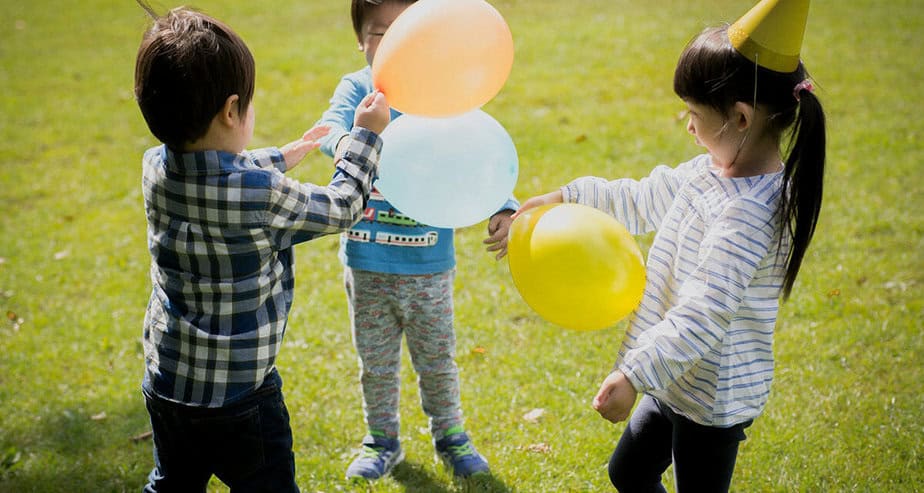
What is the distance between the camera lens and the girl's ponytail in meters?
1.98

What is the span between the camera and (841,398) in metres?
3.46

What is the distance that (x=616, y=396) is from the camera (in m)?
1.93

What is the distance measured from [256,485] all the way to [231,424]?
193 millimetres

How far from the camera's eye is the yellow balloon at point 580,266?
2053 millimetres

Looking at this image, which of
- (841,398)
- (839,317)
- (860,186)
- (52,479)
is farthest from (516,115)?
(52,479)

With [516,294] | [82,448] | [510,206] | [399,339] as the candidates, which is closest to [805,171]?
[510,206]

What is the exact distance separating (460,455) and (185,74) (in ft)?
5.98

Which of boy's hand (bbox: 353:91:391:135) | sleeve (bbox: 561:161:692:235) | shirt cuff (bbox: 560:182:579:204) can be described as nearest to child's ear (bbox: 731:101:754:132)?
sleeve (bbox: 561:161:692:235)

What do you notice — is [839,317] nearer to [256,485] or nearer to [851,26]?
[256,485]

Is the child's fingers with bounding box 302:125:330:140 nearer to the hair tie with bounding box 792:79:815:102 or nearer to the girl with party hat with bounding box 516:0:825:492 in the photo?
the girl with party hat with bounding box 516:0:825:492

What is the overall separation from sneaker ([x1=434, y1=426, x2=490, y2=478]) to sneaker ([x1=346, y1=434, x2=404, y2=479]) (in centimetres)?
18

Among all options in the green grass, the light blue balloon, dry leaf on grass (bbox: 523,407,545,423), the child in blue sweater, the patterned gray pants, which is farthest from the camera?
dry leaf on grass (bbox: 523,407,545,423)

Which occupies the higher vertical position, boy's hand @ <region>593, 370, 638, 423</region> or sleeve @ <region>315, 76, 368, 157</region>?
sleeve @ <region>315, 76, 368, 157</region>

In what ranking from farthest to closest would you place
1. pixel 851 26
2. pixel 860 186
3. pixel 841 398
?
1. pixel 851 26
2. pixel 860 186
3. pixel 841 398
